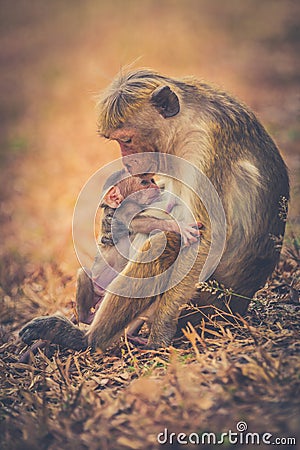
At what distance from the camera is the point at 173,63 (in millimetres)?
12016

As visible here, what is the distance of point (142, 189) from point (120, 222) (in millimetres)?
250

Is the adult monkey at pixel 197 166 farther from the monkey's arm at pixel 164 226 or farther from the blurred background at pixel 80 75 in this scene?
the blurred background at pixel 80 75

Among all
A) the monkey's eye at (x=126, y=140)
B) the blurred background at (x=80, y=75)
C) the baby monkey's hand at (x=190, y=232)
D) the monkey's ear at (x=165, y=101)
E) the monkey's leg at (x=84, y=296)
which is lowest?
the monkey's leg at (x=84, y=296)

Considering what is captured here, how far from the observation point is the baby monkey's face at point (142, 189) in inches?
151

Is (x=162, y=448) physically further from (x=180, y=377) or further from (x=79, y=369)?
(x=79, y=369)

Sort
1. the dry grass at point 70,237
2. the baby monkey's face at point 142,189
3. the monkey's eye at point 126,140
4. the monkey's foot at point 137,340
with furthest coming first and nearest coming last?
the monkey's foot at point 137,340, the baby monkey's face at point 142,189, the monkey's eye at point 126,140, the dry grass at point 70,237

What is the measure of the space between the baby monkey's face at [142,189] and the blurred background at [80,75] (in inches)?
72.2

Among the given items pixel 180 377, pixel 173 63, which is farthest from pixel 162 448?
pixel 173 63

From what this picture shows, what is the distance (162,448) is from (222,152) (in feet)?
5.63

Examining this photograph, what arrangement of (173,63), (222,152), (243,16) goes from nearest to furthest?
(222,152) < (173,63) < (243,16)

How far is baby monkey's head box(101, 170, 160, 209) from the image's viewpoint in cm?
386

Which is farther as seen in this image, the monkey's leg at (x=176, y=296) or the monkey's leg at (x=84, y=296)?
the monkey's leg at (x=84, y=296)

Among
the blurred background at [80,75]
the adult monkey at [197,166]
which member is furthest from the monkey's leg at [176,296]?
the blurred background at [80,75]

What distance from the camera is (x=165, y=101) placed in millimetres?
3656
